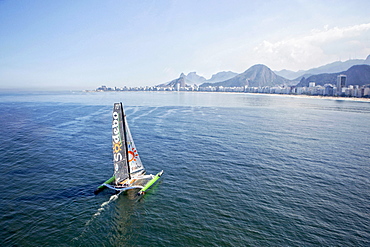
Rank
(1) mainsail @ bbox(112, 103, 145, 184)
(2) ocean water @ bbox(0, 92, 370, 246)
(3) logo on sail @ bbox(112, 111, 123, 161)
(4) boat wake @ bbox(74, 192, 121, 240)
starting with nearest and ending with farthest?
(2) ocean water @ bbox(0, 92, 370, 246), (4) boat wake @ bbox(74, 192, 121, 240), (3) logo on sail @ bbox(112, 111, 123, 161), (1) mainsail @ bbox(112, 103, 145, 184)

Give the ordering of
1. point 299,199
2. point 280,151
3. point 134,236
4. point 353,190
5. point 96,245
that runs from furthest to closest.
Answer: point 280,151 < point 353,190 < point 299,199 < point 134,236 < point 96,245

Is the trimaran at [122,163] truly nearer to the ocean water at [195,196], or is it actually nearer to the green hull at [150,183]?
the green hull at [150,183]

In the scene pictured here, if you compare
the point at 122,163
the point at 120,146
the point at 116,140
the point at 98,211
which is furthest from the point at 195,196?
the point at 116,140

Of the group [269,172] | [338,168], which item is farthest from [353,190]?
[269,172]

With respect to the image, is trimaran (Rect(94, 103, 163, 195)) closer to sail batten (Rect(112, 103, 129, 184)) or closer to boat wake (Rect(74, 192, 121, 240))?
sail batten (Rect(112, 103, 129, 184))

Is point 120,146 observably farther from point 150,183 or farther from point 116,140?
point 150,183

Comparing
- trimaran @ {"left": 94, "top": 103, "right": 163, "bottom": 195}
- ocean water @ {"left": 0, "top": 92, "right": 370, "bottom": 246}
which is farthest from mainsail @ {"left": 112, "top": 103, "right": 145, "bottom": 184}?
ocean water @ {"left": 0, "top": 92, "right": 370, "bottom": 246}

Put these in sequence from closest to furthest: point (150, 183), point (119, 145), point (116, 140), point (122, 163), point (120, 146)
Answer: point (116, 140), point (119, 145), point (120, 146), point (122, 163), point (150, 183)

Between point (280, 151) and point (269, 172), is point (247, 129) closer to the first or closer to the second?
point (280, 151)

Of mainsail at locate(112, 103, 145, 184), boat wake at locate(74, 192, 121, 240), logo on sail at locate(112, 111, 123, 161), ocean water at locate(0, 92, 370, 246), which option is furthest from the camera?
mainsail at locate(112, 103, 145, 184)
